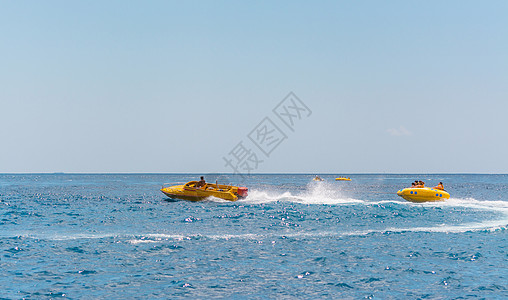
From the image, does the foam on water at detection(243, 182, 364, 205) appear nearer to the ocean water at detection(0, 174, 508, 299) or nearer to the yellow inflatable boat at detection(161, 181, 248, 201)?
the yellow inflatable boat at detection(161, 181, 248, 201)

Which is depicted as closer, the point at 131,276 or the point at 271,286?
the point at 271,286

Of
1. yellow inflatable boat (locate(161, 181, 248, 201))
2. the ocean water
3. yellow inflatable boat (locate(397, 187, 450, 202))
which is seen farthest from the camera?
yellow inflatable boat (locate(161, 181, 248, 201))

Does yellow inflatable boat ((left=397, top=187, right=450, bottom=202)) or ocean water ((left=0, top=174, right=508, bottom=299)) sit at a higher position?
yellow inflatable boat ((left=397, top=187, right=450, bottom=202))

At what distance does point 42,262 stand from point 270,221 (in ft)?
57.0

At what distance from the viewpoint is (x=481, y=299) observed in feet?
45.3

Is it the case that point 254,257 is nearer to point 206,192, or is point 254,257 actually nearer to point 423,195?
point 206,192

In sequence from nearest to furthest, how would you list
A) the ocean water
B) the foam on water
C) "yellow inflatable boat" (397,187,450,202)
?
the ocean water, "yellow inflatable boat" (397,187,450,202), the foam on water

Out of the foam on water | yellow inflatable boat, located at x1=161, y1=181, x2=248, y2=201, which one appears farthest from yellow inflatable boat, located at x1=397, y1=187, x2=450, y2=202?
yellow inflatable boat, located at x1=161, y1=181, x2=248, y2=201

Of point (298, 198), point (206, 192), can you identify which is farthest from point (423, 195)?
point (206, 192)

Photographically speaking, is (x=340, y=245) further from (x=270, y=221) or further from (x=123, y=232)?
(x=123, y=232)

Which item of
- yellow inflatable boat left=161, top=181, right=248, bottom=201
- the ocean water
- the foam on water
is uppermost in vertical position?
yellow inflatable boat left=161, top=181, right=248, bottom=201

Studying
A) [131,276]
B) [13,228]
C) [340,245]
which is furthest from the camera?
[13,228]

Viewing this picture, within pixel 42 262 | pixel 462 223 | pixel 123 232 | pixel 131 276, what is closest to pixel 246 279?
pixel 131 276

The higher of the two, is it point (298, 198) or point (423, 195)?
point (423, 195)
